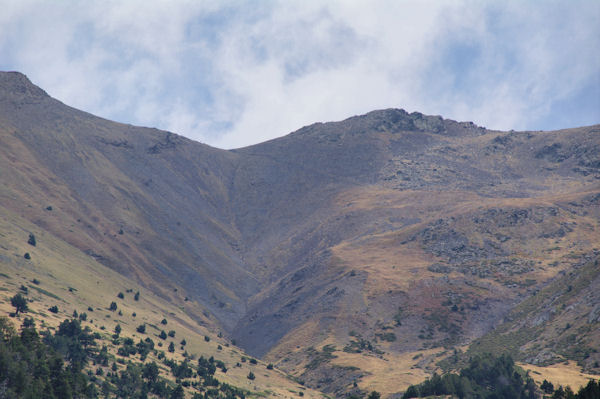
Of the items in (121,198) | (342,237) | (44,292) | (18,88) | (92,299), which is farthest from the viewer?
(18,88)

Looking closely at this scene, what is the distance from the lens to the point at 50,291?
242ft

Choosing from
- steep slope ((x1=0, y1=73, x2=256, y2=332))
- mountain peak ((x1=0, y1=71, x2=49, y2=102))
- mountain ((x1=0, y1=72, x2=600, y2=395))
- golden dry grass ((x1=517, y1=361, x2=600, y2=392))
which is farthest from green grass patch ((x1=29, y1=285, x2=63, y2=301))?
mountain peak ((x1=0, y1=71, x2=49, y2=102))

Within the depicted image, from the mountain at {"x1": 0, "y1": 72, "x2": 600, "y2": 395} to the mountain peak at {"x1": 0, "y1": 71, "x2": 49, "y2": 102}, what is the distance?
0.62 metres

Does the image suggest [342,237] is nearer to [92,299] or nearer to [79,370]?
[92,299]

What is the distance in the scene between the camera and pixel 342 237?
136 metres

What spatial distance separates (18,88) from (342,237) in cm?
10645

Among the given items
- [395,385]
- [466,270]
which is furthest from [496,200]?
[395,385]

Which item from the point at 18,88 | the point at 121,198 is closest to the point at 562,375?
the point at 121,198

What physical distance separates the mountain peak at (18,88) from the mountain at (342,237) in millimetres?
617

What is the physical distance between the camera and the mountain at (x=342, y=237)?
84875mm

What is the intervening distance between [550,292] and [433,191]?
65.4m

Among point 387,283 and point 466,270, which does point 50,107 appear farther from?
point 466,270


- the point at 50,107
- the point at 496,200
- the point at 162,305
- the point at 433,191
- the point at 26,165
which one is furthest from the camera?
the point at 50,107

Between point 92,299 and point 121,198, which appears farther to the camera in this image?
point 121,198
